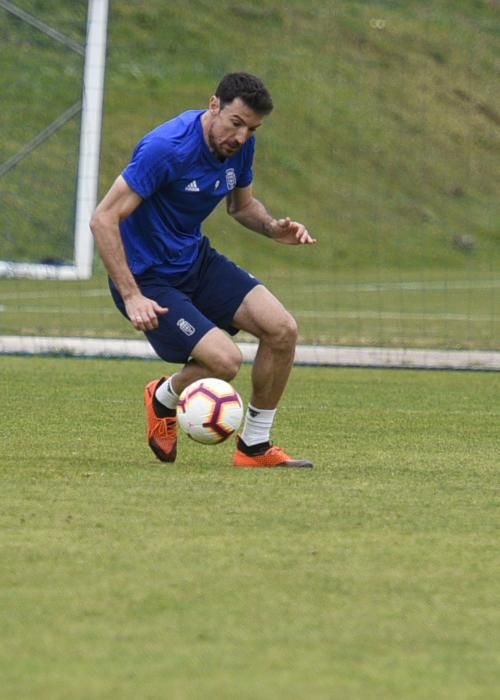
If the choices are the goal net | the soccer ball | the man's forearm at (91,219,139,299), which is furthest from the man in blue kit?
the goal net

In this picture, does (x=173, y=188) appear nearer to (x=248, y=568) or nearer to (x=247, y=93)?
(x=247, y=93)

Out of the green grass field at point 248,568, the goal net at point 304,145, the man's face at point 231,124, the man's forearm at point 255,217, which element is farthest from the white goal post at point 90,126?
the man's face at point 231,124

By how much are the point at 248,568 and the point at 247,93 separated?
302cm

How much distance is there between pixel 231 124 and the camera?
8.05m

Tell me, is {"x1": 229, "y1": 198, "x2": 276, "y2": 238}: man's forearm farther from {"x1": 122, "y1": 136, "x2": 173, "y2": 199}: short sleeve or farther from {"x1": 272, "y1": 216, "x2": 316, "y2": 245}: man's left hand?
{"x1": 122, "y1": 136, "x2": 173, "y2": 199}: short sleeve

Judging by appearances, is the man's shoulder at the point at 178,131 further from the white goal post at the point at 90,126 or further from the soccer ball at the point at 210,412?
the white goal post at the point at 90,126

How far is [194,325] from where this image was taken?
27.0ft

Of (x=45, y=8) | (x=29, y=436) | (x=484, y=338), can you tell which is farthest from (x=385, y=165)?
(x=29, y=436)

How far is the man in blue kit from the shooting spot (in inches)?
315

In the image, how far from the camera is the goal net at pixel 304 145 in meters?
23.9

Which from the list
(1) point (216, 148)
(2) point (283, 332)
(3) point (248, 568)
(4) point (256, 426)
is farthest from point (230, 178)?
(3) point (248, 568)

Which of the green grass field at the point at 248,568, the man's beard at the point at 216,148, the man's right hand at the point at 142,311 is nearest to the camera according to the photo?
the green grass field at the point at 248,568

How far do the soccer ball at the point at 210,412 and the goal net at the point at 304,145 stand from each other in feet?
36.2

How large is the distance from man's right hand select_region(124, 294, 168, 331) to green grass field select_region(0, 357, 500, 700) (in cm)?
66
